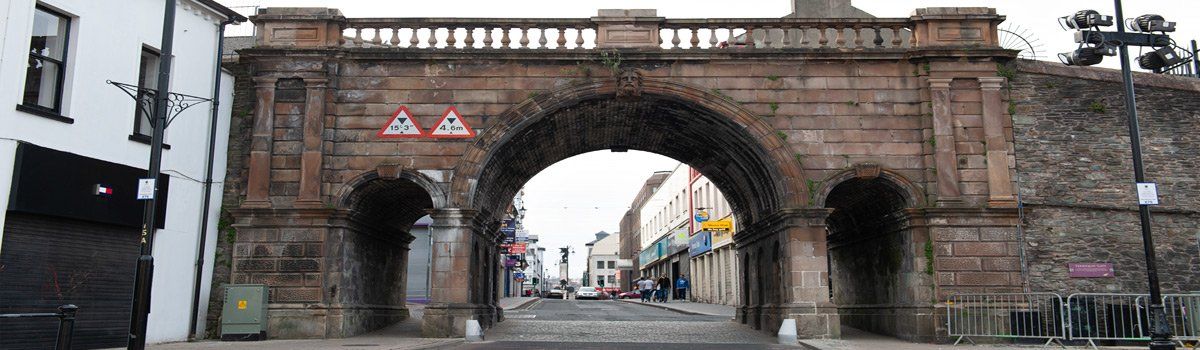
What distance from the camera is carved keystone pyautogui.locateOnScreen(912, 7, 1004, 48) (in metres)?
17.0

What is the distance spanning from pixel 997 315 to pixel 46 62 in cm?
1540

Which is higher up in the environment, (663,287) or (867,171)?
(867,171)

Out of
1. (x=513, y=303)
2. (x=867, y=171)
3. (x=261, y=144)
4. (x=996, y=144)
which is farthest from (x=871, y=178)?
(x=513, y=303)

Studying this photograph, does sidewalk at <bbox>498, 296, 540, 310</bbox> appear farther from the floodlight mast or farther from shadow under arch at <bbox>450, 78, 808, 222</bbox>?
the floodlight mast

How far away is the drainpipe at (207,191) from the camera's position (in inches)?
619

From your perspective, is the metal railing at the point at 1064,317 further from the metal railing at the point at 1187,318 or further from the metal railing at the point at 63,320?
the metal railing at the point at 63,320

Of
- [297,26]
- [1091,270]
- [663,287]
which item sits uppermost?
[297,26]

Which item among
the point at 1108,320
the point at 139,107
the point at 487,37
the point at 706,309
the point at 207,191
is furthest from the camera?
the point at 706,309

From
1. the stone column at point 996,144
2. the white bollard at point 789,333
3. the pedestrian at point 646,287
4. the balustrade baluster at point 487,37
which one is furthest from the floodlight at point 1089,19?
the pedestrian at point 646,287

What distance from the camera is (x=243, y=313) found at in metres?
15.6

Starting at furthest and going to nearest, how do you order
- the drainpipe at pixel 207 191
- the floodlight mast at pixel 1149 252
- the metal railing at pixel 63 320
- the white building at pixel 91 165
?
1. the drainpipe at pixel 207 191
2. the white building at pixel 91 165
3. the floodlight mast at pixel 1149 252
4. the metal railing at pixel 63 320

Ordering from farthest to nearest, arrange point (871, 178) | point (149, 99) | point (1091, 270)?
point (871, 178) → point (1091, 270) → point (149, 99)

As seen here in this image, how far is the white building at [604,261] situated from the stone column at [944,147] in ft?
352

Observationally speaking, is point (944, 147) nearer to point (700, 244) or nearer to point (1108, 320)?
point (1108, 320)
